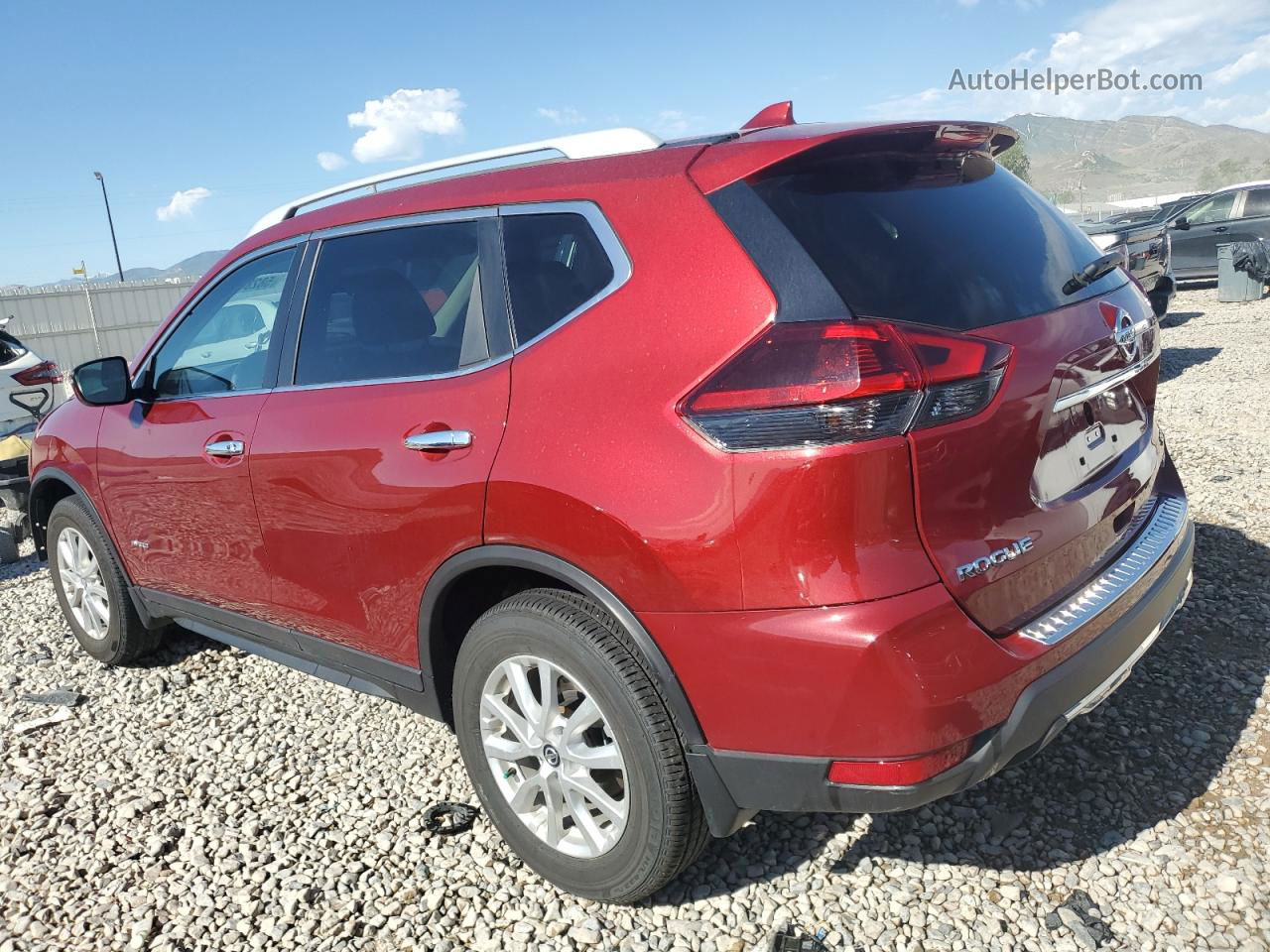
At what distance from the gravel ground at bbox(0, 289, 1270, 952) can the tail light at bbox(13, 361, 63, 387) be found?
5.24 meters

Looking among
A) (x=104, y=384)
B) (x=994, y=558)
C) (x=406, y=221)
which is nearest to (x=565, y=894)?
(x=994, y=558)

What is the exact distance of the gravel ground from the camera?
2348mm

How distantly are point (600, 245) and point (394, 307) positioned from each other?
86cm

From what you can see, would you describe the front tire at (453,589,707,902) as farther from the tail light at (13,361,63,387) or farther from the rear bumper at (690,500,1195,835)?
the tail light at (13,361,63,387)

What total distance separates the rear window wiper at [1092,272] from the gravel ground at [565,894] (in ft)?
4.82

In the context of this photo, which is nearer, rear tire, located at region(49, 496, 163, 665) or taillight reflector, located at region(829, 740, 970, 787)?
taillight reflector, located at region(829, 740, 970, 787)

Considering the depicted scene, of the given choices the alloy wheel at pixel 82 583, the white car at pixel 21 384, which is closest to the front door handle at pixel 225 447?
the alloy wheel at pixel 82 583

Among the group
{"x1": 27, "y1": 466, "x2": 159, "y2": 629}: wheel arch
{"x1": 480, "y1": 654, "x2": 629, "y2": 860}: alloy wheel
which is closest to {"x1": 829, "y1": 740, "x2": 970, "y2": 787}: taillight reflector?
{"x1": 480, "y1": 654, "x2": 629, "y2": 860}: alloy wheel

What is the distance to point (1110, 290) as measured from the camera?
95.5 inches

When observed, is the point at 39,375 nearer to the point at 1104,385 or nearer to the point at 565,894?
the point at 565,894

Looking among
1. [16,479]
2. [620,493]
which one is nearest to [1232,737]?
[620,493]

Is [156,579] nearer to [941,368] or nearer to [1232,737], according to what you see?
[941,368]

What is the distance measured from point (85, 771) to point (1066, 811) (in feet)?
11.0

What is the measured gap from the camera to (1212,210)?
1634 cm
